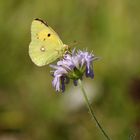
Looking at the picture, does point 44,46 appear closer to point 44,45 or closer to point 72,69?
point 44,45

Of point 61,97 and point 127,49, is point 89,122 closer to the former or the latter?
point 61,97

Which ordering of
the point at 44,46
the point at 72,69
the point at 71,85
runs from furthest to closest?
1. the point at 71,85
2. the point at 44,46
3. the point at 72,69

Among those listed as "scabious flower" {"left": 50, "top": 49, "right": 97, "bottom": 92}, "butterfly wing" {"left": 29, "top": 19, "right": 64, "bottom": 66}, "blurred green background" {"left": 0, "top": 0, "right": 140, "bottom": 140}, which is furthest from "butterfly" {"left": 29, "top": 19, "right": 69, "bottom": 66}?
"blurred green background" {"left": 0, "top": 0, "right": 140, "bottom": 140}

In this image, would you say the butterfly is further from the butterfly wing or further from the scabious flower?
the scabious flower

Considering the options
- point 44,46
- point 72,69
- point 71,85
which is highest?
point 71,85

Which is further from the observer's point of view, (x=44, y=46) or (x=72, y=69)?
(x=44, y=46)

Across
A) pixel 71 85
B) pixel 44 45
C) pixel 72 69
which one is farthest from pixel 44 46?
pixel 71 85

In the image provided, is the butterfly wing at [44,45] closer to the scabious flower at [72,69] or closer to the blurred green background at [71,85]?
the scabious flower at [72,69]
